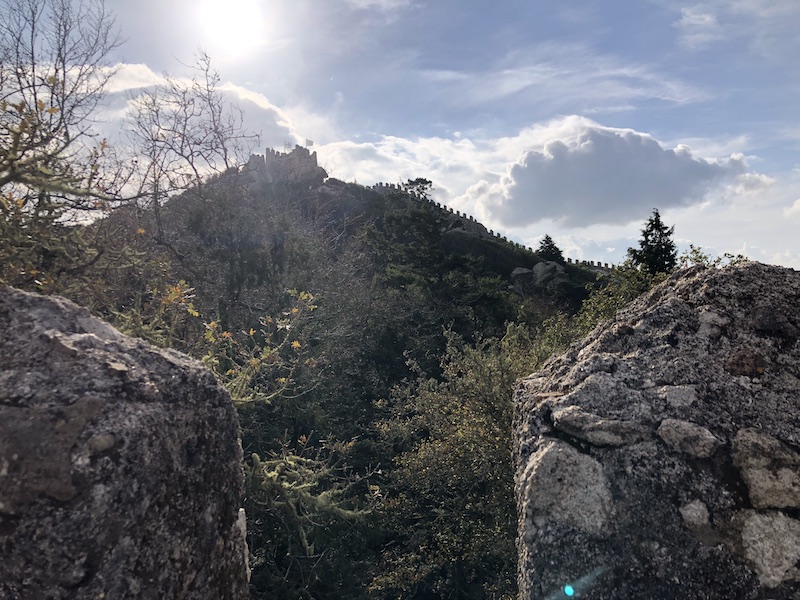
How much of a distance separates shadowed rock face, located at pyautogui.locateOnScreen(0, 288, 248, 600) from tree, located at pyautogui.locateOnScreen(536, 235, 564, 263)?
36.0 metres

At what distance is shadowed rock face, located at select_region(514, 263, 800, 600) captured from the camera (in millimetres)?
2254

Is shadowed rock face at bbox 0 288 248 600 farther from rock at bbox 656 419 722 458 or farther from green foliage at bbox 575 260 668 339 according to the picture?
green foliage at bbox 575 260 668 339

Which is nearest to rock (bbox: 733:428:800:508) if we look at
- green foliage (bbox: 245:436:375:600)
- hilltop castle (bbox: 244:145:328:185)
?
green foliage (bbox: 245:436:375:600)

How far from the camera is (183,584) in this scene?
2.63 m

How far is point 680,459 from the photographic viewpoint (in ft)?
7.88

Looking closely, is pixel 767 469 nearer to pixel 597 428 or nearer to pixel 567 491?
pixel 597 428

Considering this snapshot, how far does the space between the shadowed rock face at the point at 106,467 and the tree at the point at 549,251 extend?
36.0 meters

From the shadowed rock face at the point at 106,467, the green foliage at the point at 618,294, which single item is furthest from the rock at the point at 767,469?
the green foliage at the point at 618,294

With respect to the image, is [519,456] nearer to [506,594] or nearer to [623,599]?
[623,599]

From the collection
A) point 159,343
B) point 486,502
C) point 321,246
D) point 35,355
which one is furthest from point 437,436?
point 35,355

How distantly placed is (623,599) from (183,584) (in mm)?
2012

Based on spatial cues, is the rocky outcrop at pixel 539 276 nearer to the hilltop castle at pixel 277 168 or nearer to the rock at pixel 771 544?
the hilltop castle at pixel 277 168

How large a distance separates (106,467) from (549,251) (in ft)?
122

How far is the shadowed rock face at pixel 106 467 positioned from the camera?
2.23 m
